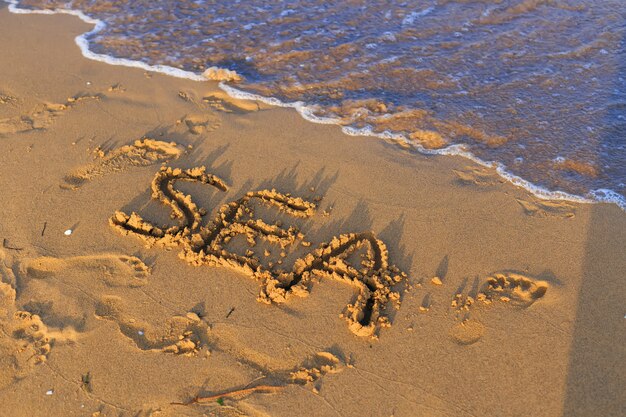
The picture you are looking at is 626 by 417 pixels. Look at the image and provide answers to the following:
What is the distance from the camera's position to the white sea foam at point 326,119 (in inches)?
170

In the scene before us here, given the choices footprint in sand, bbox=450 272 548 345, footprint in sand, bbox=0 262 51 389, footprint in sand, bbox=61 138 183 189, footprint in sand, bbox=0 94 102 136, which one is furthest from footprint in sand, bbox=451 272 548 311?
footprint in sand, bbox=0 94 102 136

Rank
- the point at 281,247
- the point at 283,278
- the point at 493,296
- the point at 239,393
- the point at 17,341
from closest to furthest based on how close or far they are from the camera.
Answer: the point at 239,393 → the point at 17,341 → the point at 493,296 → the point at 283,278 → the point at 281,247

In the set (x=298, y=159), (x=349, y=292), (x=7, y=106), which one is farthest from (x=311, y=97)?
(x=7, y=106)

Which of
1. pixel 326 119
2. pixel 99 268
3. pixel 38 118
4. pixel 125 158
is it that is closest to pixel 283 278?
pixel 99 268

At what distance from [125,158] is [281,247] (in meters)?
1.86

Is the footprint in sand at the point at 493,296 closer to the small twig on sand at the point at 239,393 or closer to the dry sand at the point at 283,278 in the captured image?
the dry sand at the point at 283,278

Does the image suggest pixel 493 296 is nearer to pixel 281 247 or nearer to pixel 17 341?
pixel 281 247

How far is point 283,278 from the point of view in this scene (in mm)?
3635

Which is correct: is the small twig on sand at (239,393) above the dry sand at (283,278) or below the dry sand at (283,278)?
below

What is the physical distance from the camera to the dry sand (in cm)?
302

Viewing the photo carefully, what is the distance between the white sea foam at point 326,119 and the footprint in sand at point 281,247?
1.36 metres

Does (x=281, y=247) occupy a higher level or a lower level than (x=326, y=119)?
lower

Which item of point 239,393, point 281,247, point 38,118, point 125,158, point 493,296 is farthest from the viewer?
point 38,118

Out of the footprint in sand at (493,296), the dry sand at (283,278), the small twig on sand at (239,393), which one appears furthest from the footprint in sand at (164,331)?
the footprint in sand at (493,296)
